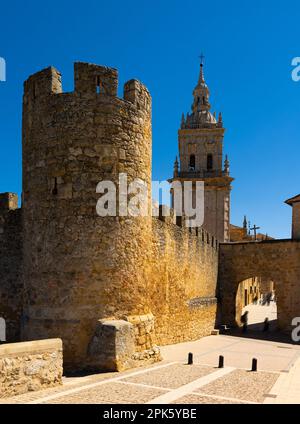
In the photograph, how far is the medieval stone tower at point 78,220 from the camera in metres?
8.62

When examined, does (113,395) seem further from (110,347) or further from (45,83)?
(45,83)

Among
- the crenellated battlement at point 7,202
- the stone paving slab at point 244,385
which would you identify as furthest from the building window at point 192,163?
the stone paving slab at point 244,385

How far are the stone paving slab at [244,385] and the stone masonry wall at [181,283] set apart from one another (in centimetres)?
288

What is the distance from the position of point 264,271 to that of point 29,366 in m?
17.9

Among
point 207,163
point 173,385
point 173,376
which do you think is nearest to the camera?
point 173,385

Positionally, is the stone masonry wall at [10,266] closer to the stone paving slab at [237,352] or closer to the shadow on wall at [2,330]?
the shadow on wall at [2,330]

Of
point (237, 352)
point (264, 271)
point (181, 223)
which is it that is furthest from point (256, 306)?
point (181, 223)

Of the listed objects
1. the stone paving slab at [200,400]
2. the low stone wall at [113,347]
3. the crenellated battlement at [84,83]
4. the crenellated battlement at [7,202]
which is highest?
the crenellated battlement at [84,83]

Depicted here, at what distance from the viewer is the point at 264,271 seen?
898 inches

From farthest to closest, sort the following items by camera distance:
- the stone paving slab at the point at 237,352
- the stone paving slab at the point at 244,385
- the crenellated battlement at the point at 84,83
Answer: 1. the stone paving slab at the point at 237,352
2. the crenellated battlement at the point at 84,83
3. the stone paving slab at the point at 244,385

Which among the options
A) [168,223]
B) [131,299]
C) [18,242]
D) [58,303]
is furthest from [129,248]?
[168,223]

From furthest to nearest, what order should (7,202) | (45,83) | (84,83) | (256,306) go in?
(256,306), (7,202), (45,83), (84,83)

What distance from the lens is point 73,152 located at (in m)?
8.84
